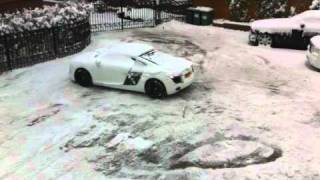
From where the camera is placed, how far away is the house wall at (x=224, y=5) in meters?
23.2

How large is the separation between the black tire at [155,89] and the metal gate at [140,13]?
9875mm

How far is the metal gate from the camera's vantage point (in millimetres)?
24906

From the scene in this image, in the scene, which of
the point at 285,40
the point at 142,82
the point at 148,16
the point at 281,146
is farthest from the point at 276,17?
the point at 281,146

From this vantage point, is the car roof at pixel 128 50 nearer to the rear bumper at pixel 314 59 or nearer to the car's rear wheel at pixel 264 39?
the rear bumper at pixel 314 59

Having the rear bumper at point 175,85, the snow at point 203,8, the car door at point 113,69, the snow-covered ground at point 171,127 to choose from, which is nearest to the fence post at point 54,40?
the snow-covered ground at point 171,127

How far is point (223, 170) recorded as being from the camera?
1116cm

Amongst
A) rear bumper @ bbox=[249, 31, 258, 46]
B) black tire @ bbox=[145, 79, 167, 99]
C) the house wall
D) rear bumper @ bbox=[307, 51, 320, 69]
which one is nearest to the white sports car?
black tire @ bbox=[145, 79, 167, 99]

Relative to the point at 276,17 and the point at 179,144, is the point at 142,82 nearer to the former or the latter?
the point at 179,144

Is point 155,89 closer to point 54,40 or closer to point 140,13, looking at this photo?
point 54,40

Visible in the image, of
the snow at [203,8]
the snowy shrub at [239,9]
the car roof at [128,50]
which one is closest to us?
the car roof at [128,50]

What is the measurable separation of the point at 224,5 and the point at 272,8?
252cm

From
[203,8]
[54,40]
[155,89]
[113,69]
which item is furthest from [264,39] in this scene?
[54,40]

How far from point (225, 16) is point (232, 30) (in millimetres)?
1396

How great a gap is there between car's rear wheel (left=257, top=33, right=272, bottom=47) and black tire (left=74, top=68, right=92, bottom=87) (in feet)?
26.7
